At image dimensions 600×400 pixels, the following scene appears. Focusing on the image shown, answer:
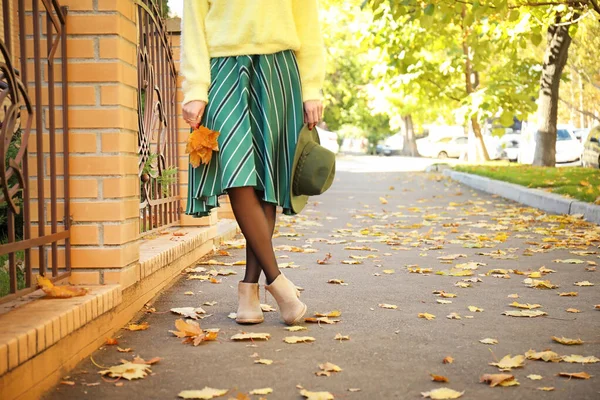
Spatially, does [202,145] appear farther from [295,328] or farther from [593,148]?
[593,148]

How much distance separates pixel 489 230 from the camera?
8.92 meters

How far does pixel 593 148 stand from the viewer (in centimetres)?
2212

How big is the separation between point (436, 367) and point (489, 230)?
18.8 feet

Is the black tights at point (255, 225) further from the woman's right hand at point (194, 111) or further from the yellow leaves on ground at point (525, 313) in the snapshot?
the yellow leaves on ground at point (525, 313)

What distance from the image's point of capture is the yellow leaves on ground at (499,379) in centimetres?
310

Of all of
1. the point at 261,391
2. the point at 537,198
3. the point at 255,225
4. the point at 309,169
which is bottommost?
the point at 261,391

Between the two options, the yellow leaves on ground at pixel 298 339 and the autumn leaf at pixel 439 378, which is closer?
the autumn leaf at pixel 439 378

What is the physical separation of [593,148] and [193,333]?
→ 65.6ft

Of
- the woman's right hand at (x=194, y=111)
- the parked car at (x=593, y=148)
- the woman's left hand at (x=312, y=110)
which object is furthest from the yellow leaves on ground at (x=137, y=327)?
the parked car at (x=593, y=148)

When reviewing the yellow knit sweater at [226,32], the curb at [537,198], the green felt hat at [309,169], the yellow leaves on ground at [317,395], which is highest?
the yellow knit sweater at [226,32]

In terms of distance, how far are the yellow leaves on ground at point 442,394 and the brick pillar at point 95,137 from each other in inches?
63.0

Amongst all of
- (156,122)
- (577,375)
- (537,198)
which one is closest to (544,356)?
(577,375)

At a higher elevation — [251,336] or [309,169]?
[309,169]

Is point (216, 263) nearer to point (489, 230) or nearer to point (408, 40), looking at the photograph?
point (489, 230)
